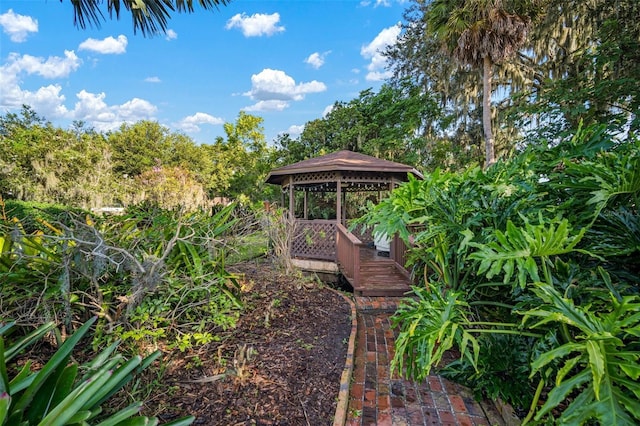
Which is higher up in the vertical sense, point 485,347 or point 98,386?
point 98,386

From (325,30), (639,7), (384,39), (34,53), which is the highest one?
(384,39)

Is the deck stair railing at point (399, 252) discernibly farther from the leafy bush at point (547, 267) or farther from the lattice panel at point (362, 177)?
the leafy bush at point (547, 267)

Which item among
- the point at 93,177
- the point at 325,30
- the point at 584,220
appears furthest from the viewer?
the point at 93,177

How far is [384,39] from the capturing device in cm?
1680

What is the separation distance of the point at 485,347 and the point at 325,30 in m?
12.6

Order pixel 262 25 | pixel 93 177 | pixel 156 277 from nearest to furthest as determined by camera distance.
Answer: pixel 156 277, pixel 262 25, pixel 93 177

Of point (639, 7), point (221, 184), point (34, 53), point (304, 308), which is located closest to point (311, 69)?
point (221, 184)

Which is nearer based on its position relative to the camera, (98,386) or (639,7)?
(98,386)

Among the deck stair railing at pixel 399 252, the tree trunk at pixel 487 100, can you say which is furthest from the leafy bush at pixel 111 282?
the tree trunk at pixel 487 100

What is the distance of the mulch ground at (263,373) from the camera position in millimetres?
2068

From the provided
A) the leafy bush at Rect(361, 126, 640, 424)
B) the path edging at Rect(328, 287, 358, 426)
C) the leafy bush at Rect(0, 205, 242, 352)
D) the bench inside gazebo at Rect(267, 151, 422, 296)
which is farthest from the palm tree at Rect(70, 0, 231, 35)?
the path edging at Rect(328, 287, 358, 426)

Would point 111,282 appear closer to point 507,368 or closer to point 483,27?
point 507,368

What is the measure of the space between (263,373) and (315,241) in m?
5.13

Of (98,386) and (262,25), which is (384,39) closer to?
(262,25)
